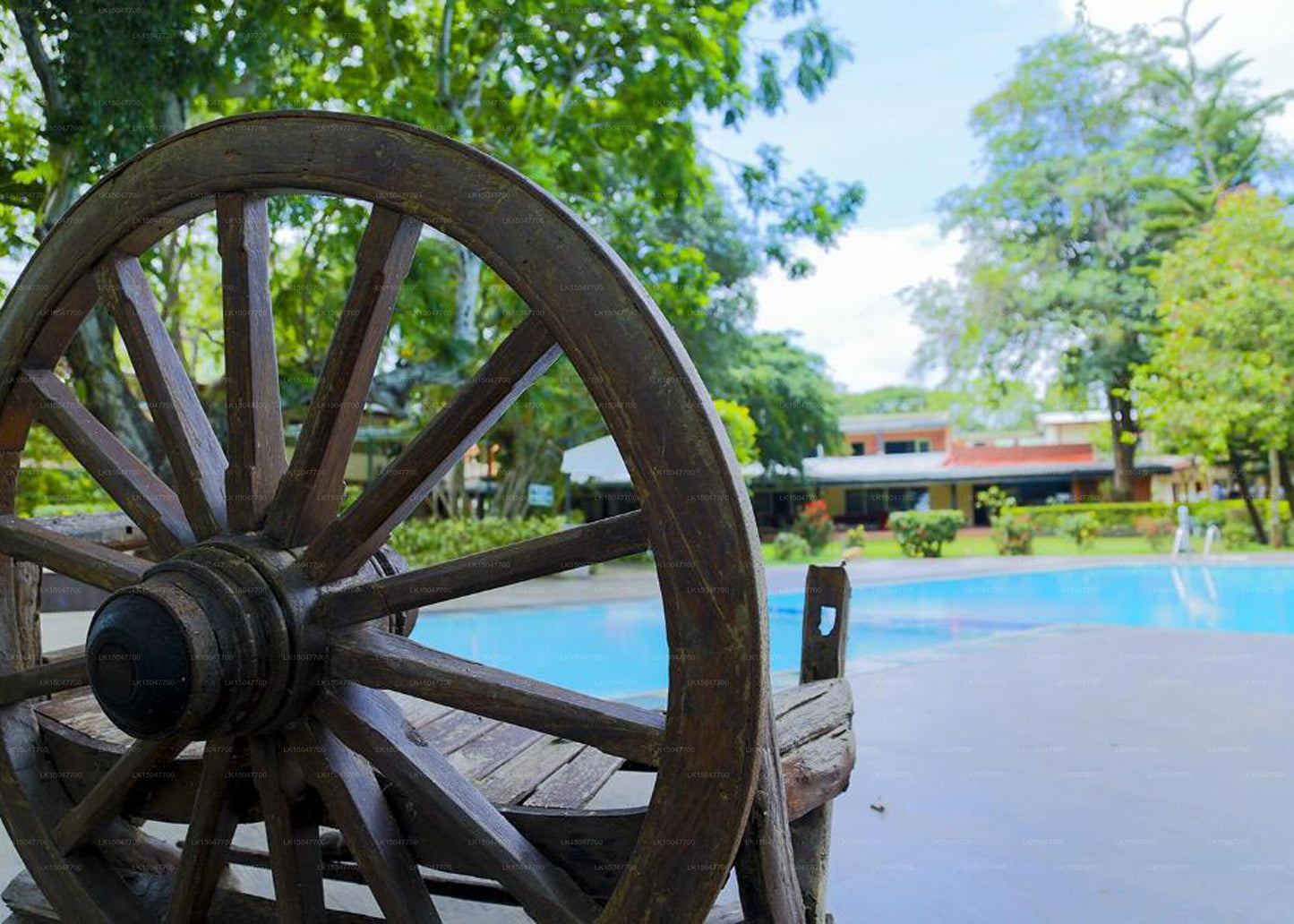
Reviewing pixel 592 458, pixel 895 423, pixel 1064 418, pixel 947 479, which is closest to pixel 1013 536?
pixel 947 479

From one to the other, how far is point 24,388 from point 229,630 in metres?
0.75

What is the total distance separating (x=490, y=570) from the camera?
1.35 meters

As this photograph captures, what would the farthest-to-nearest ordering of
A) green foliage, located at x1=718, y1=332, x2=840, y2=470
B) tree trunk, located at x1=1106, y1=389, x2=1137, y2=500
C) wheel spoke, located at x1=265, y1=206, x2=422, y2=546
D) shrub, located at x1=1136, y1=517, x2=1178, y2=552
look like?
tree trunk, located at x1=1106, y1=389, x2=1137, y2=500 → green foliage, located at x1=718, y1=332, x2=840, y2=470 → shrub, located at x1=1136, y1=517, x2=1178, y2=552 → wheel spoke, located at x1=265, y1=206, x2=422, y2=546

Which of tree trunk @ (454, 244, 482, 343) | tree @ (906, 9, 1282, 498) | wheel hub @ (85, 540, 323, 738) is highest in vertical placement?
tree @ (906, 9, 1282, 498)

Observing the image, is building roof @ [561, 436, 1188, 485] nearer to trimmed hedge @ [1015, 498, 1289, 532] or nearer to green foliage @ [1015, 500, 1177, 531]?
trimmed hedge @ [1015, 498, 1289, 532]

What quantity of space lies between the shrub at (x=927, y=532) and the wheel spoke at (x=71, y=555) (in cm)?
1714

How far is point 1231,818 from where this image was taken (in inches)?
123

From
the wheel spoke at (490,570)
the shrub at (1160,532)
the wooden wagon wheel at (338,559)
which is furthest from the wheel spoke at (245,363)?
the shrub at (1160,532)

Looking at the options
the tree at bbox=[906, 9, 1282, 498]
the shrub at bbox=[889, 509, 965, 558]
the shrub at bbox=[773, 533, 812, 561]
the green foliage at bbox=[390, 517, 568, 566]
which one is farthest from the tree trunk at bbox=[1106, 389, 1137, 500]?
the green foliage at bbox=[390, 517, 568, 566]

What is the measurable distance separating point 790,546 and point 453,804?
18279 mm

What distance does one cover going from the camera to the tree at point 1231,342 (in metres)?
16.9

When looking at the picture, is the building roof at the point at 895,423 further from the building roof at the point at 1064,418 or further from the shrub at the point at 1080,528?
the shrub at the point at 1080,528

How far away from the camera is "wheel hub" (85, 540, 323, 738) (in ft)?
4.44

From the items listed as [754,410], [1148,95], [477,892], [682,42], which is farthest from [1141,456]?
[477,892]
